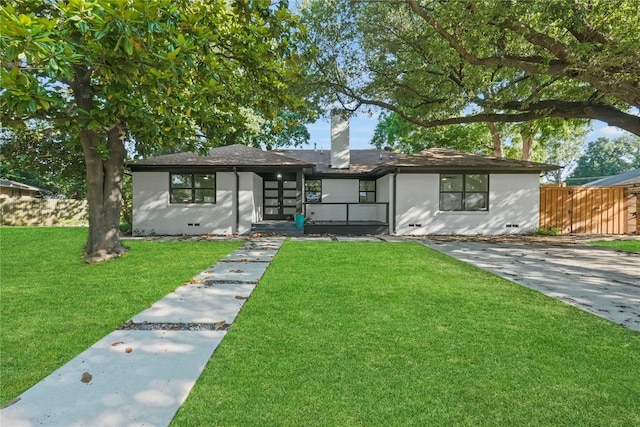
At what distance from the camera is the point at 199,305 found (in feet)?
14.3

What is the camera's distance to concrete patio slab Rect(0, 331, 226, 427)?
2049mm

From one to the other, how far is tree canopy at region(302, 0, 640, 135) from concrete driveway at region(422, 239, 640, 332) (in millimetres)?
3656

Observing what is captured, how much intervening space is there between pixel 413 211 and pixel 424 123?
12.1ft

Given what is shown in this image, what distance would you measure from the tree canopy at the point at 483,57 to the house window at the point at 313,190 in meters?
4.64

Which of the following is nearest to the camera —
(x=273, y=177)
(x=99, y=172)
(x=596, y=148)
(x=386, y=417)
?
(x=386, y=417)

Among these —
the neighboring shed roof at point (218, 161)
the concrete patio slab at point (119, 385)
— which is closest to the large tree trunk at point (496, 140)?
the neighboring shed roof at point (218, 161)

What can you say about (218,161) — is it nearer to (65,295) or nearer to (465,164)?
(65,295)

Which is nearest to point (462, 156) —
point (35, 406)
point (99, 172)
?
point (99, 172)

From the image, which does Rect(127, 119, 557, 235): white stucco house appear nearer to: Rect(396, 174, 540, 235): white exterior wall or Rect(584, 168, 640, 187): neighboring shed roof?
Rect(396, 174, 540, 235): white exterior wall

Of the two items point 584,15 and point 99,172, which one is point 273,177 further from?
point 584,15

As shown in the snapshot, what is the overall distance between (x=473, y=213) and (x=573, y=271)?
7765 mm

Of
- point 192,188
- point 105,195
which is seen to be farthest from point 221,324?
point 192,188

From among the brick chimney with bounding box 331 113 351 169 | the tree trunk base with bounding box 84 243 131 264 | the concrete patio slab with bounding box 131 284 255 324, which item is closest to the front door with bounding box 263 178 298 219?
the brick chimney with bounding box 331 113 351 169

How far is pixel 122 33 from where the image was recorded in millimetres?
3291
